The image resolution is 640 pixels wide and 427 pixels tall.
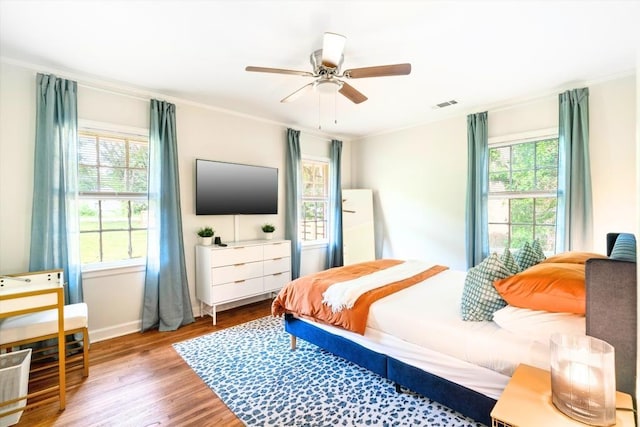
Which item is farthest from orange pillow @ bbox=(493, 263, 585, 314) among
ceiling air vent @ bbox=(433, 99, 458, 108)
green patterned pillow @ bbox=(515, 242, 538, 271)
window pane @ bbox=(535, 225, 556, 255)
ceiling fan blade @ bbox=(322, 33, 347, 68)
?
ceiling air vent @ bbox=(433, 99, 458, 108)

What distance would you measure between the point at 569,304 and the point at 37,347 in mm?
3997

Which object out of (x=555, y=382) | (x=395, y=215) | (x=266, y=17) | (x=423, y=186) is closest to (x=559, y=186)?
(x=423, y=186)

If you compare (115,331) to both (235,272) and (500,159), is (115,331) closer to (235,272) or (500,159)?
(235,272)

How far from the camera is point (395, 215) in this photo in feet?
16.2

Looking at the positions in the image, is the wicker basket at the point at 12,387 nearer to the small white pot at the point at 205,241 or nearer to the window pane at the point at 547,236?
the small white pot at the point at 205,241

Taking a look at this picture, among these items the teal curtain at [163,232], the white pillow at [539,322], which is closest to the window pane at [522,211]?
the white pillow at [539,322]

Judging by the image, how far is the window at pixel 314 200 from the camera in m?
4.91

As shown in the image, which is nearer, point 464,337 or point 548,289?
point 548,289

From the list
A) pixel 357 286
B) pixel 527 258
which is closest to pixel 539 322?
pixel 527 258

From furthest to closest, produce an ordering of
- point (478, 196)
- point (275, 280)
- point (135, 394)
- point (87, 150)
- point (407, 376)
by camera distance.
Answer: point (275, 280) → point (478, 196) → point (87, 150) → point (135, 394) → point (407, 376)

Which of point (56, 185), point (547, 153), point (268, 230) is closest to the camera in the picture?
point (56, 185)

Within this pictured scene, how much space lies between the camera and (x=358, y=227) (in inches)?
203

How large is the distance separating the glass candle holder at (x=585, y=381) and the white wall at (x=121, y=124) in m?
3.58

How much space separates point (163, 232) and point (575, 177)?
4581 mm
